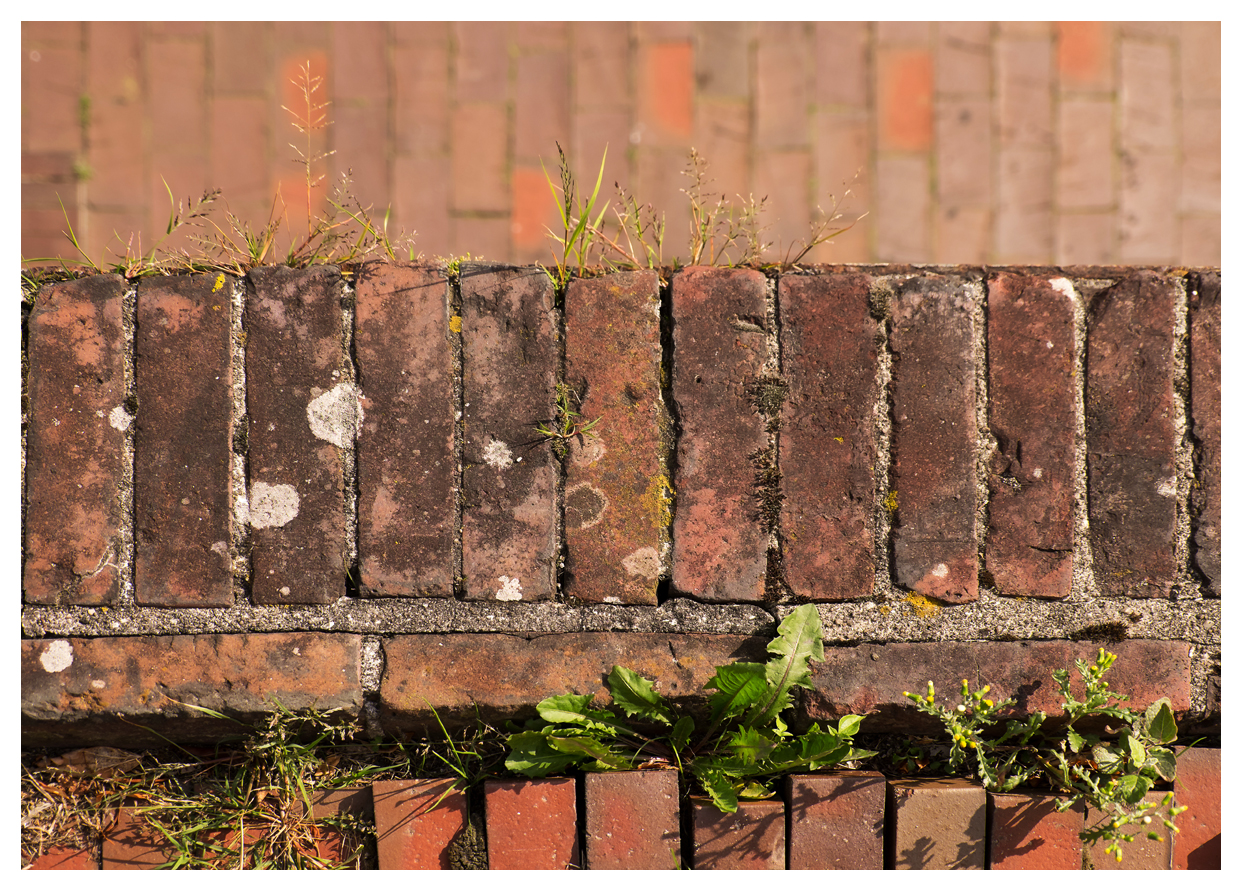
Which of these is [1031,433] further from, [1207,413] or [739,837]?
[739,837]

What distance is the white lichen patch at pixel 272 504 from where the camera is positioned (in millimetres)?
1442

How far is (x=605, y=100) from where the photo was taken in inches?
121

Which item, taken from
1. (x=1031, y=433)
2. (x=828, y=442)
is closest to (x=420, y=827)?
(x=828, y=442)

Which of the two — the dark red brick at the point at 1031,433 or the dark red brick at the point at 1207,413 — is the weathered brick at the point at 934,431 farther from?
the dark red brick at the point at 1207,413

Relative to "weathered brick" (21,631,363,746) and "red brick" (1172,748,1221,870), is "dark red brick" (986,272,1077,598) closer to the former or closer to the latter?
"red brick" (1172,748,1221,870)

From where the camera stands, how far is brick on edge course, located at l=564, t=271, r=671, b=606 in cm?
144

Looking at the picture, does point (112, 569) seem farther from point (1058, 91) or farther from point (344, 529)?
point (1058, 91)

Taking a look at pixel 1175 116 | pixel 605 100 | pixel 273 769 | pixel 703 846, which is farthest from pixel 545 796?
pixel 1175 116

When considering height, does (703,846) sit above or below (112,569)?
below

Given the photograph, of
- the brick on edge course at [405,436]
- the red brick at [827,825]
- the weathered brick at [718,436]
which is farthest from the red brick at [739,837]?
the brick on edge course at [405,436]

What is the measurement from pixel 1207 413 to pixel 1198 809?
0.78 meters

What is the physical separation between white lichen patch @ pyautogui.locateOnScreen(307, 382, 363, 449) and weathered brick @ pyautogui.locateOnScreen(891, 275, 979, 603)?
99cm

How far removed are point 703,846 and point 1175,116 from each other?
334cm

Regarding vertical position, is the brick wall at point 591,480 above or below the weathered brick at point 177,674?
above
